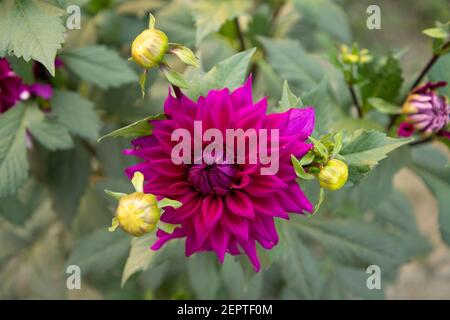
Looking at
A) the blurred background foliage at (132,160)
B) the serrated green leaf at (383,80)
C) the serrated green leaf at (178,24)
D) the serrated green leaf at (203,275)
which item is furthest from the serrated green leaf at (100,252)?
the serrated green leaf at (383,80)

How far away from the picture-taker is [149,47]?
0.56 m

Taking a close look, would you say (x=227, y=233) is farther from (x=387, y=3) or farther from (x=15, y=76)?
(x=387, y=3)

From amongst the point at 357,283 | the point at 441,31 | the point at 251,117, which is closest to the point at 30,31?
the point at 251,117

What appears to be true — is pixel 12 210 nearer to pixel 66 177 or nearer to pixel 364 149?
pixel 66 177

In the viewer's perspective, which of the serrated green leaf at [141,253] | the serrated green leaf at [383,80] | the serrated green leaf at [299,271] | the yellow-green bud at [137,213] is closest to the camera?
the yellow-green bud at [137,213]

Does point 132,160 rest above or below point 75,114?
below

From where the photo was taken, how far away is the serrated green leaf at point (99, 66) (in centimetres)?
92

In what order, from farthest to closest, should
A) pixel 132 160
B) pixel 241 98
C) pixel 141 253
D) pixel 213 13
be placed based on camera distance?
pixel 132 160
pixel 213 13
pixel 141 253
pixel 241 98

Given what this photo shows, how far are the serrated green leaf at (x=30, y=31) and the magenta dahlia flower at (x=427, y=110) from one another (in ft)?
1.57

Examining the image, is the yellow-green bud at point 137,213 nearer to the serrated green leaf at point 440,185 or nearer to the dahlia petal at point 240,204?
the dahlia petal at point 240,204

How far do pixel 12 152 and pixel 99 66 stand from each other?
20 cm

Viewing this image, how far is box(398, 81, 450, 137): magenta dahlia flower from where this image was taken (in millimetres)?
803

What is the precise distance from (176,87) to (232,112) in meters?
0.07

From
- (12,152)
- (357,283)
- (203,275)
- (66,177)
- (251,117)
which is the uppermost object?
(251,117)
